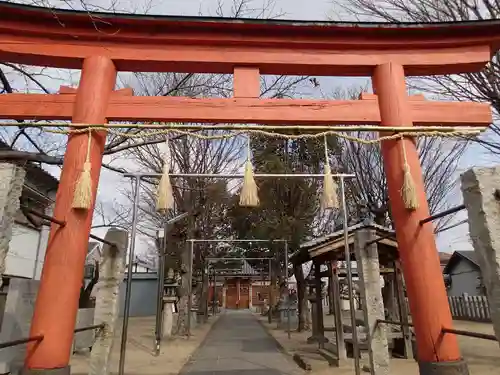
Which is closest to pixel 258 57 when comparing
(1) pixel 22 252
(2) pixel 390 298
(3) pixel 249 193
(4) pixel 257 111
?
(4) pixel 257 111

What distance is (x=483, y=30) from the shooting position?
4695 millimetres

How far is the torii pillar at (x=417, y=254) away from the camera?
12.5 ft

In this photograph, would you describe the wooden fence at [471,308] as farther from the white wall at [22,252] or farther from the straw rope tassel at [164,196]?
the white wall at [22,252]

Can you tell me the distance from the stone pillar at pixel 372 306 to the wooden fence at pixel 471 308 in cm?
1592

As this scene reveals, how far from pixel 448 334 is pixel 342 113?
273cm

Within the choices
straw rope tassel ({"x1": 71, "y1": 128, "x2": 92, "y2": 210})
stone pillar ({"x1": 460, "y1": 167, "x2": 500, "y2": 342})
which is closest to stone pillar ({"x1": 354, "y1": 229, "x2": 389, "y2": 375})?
stone pillar ({"x1": 460, "y1": 167, "x2": 500, "y2": 342})

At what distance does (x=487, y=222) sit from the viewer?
3.16m

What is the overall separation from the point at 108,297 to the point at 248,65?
3.70 m

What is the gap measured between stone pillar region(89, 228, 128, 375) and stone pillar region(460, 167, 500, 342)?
434 cm

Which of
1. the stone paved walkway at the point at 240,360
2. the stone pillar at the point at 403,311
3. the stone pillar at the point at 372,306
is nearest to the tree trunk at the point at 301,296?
the stone paved walkway at the point at 240,360

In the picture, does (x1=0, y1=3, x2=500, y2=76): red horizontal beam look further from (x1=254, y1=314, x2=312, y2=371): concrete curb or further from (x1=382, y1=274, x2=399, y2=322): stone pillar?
(x1=382, y1=274, x2=399, y2=322): stone pillar

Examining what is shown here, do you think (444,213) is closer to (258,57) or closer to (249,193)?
(249,193)

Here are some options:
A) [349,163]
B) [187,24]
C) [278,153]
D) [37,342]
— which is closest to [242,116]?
[187,24]

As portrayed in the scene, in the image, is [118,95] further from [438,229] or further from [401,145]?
[438,229]
